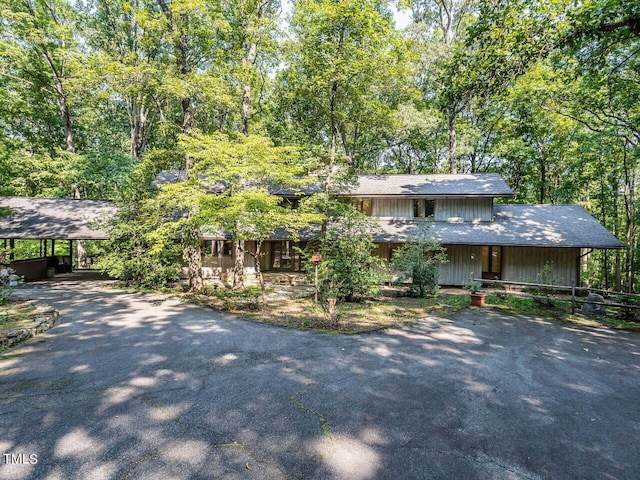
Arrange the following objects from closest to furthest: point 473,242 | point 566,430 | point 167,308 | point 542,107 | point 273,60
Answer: point 566,430
point 167,308
point 473,242
point 542,107
point 273,60

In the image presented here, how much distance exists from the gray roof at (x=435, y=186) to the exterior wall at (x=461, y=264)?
317cm

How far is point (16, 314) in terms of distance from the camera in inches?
334

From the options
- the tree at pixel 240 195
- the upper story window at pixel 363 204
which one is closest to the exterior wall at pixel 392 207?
the upper story window at pixel 363 204

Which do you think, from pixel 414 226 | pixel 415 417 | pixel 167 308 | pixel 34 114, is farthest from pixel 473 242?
pixel 34 114

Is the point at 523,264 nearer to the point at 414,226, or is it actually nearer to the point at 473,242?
the point at 473,242

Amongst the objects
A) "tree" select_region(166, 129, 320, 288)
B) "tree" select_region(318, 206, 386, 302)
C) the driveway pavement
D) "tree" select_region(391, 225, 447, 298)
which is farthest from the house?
the driveway pavement

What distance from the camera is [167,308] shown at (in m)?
10.8

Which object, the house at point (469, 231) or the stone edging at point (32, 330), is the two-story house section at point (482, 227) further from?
the stone edging at point (32, 330)

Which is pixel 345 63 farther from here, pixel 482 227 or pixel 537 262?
pixel 537 262

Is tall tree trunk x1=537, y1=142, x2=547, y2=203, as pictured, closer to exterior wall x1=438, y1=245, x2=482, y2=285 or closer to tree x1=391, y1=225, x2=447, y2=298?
exterior wall x1=438, y1=245, x2=482, y2=285

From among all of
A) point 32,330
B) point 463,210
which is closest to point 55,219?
point 32,330

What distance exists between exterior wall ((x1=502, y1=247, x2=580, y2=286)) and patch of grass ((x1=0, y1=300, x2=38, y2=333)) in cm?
1980

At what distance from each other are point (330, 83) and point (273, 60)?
775 cm

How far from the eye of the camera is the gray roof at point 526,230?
556 inches
